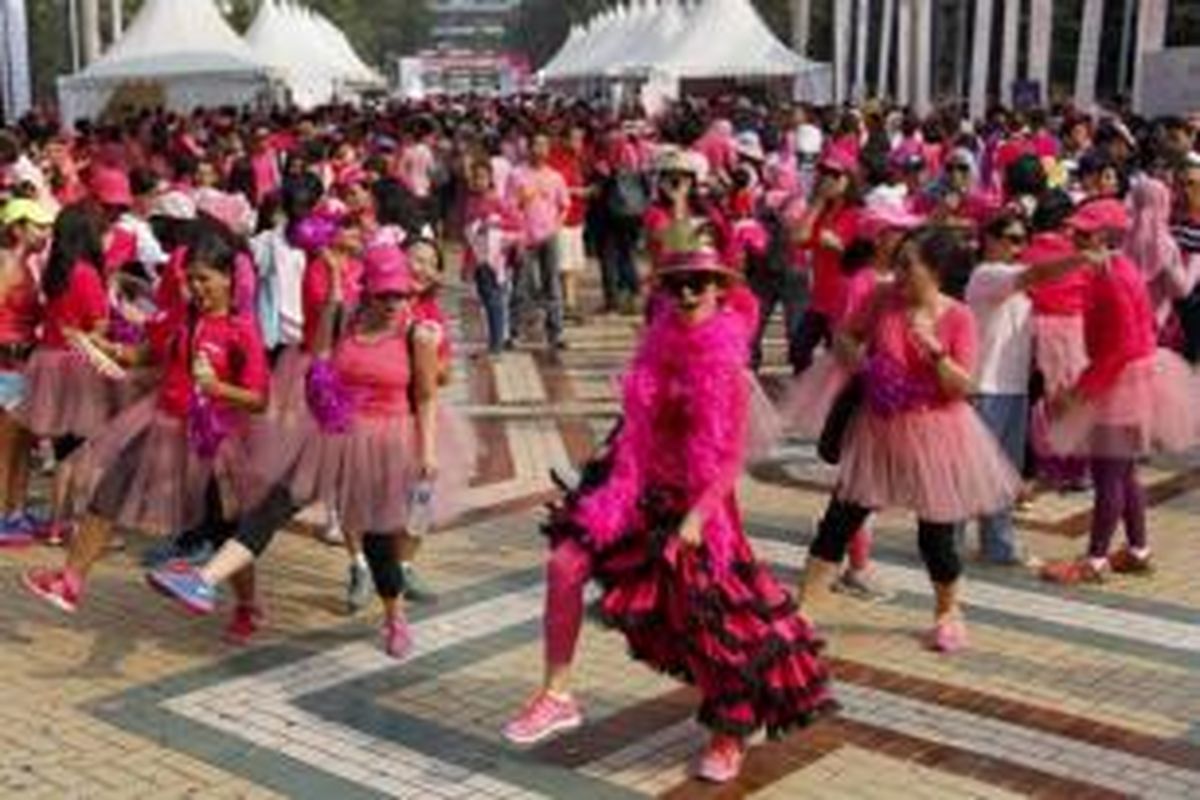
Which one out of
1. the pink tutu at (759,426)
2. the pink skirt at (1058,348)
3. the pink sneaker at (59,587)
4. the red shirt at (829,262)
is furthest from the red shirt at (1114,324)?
the pink sneaker at (59,587)

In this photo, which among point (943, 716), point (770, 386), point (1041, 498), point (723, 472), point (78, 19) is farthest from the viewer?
point (78, 19)

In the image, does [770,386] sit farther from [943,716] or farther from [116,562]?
[943,716]

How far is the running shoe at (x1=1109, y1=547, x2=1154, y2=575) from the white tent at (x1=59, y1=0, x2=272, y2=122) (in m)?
24.2

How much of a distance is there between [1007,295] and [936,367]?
1.49 meters

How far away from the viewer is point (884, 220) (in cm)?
724

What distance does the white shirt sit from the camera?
7586 millimetres

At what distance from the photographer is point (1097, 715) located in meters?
6.17

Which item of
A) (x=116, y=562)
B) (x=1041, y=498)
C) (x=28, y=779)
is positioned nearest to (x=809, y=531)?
(x=1041, y=498)

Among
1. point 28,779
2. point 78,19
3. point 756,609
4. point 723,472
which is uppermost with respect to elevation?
point 78,19

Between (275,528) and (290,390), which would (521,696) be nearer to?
(275,528)

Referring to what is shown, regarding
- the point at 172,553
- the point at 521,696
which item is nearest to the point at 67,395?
the point at 172,553

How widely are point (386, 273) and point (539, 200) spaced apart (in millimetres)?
8159

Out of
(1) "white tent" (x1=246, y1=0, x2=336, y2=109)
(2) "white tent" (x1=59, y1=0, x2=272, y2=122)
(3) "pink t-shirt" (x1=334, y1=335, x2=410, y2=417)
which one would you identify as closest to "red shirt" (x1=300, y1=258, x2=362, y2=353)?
(3) "pink t-shirt" (x1=334, y1=335, x2=410, y2=417)

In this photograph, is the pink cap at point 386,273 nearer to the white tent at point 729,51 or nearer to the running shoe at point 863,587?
the running shoe at point 863,587
